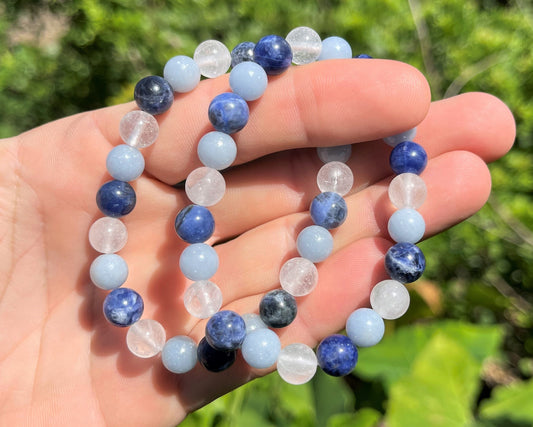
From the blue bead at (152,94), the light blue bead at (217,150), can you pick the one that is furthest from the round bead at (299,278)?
the blue bead at (152,94)

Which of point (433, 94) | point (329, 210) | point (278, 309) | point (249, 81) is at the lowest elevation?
point (433, 94)

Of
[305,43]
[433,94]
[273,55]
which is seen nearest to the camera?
[273,55]

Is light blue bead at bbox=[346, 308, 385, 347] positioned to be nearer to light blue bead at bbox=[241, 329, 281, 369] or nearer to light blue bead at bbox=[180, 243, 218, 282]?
light blue bead at bbox=[241, 329, 281, 369]

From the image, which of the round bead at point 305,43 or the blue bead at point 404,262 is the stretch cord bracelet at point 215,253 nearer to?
the blue bead at point 404,262

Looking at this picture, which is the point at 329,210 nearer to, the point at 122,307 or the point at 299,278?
the point at 299,278

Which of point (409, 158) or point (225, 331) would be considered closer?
point (225, 331)

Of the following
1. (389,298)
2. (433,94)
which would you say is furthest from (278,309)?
(433,94)

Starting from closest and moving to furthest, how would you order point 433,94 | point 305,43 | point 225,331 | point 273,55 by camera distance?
1. point 225,331
2. point 273,55
3. point 305,43
4. point 433,94

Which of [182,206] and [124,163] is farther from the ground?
[124,163]
